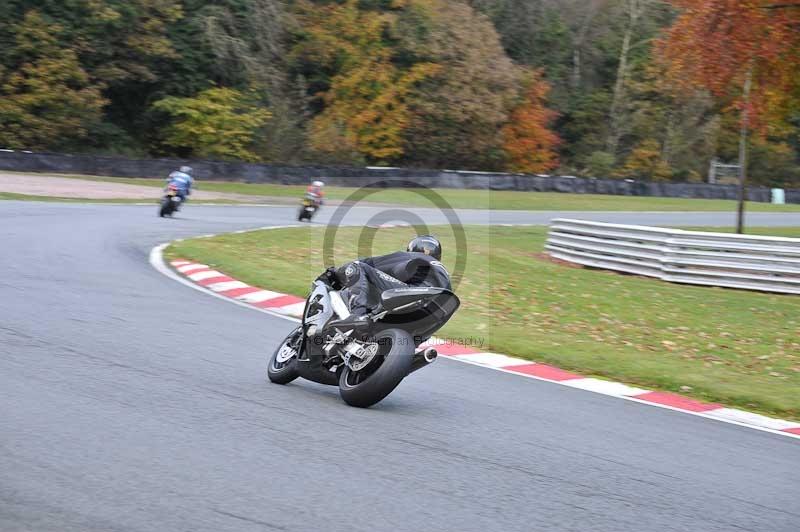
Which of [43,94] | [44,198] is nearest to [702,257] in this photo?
[44,198]

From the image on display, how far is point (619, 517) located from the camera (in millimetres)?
5609

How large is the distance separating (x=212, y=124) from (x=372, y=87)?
917cm

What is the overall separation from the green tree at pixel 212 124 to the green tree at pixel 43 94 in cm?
430

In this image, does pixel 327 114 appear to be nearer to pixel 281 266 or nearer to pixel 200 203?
pixel 200 203

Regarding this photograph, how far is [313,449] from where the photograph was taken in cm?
638

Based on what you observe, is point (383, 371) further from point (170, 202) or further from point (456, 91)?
point (456, 91)

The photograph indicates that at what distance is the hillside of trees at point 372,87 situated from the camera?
43.8 meters

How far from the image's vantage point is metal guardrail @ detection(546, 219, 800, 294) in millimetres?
17734

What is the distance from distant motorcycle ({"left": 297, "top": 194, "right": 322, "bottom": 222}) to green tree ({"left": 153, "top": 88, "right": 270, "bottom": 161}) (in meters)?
20.6

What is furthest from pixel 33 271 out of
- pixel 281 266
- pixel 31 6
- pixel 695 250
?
pixel 31 6

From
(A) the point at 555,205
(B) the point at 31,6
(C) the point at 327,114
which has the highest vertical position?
(B) the point at 31,6

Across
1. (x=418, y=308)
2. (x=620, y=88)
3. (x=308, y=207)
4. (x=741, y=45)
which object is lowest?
(x=308, y=207)

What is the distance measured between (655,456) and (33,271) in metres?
9.50

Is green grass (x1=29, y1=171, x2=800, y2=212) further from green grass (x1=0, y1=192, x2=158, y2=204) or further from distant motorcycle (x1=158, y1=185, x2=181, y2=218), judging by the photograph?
distant motorcycle (x1=158, y1=185, x2=181, y2=218)
